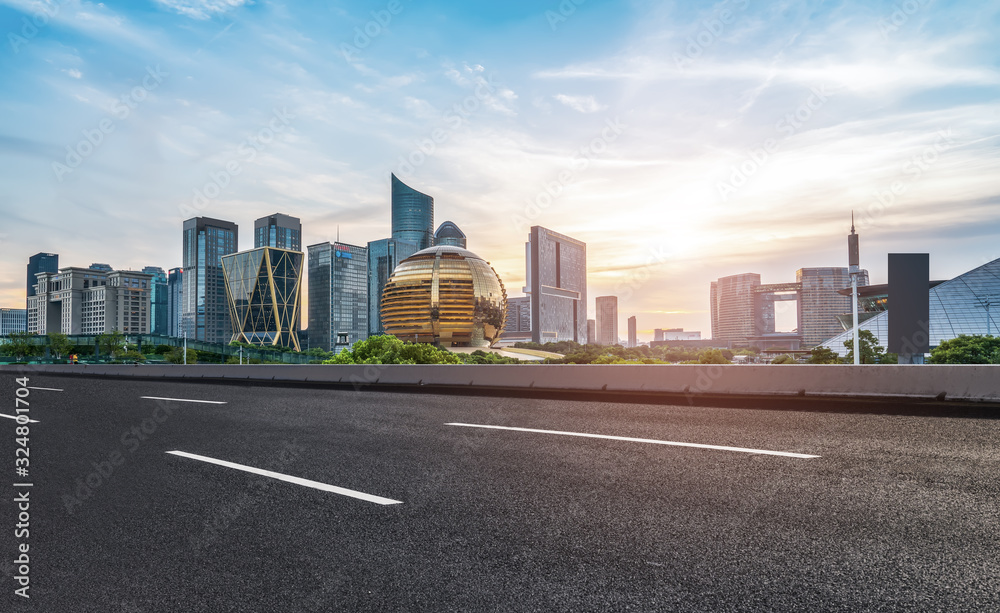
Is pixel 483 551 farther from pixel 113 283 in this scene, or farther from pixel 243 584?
pixel 113 283

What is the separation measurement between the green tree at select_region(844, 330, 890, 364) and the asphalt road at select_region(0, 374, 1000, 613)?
235 feet

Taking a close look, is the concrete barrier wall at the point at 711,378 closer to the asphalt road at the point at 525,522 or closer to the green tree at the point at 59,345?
the asphalt road at the point at 525,522

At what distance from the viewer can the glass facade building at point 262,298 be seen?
17938 cm

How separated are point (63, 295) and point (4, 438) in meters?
200

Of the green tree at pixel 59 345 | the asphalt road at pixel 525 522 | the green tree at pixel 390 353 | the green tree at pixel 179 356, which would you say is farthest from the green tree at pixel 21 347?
the asphalt road at pixel 525 522

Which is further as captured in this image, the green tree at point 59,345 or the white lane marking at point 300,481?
the green tree at point 59,345

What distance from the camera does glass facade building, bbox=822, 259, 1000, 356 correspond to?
7626 cm

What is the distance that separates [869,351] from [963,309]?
22.8 metres

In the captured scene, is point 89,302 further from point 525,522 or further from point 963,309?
point 963,309

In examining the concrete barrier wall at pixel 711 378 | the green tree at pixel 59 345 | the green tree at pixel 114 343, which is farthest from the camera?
the green tree at pixel 114 343

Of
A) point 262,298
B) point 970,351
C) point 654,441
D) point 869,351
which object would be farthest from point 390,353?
point 262,298

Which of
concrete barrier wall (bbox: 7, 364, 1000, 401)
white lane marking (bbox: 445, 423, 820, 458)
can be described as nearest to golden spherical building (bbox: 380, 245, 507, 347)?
concrete barrier wall (bbox: 7, 364, 1000, 401)

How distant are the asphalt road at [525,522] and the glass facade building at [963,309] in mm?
86877

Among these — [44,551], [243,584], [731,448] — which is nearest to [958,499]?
[731,448]
